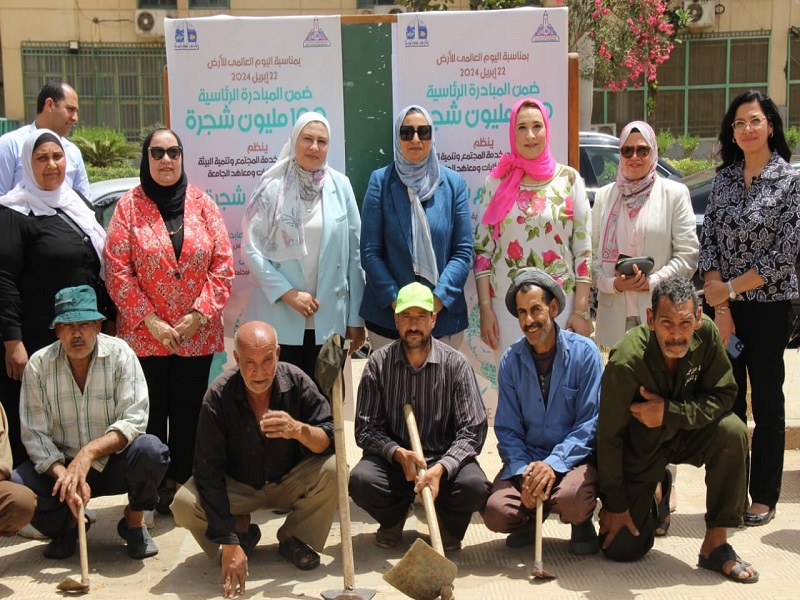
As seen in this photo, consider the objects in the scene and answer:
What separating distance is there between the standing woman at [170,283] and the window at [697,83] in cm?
1757

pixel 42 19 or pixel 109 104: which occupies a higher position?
pixel 42 19

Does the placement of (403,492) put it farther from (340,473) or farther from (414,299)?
(414,299)

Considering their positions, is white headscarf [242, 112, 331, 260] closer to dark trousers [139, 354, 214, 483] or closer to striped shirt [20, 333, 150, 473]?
dark trousers [139, 354, 214, 483]

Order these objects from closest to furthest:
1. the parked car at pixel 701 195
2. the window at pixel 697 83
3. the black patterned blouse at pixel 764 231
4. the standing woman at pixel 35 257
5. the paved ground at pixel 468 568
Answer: the paved ground at pixel 468 568
the black patterned blouse at pixel 764 231
the standing woman at pixel 35 257
the parked car at pixel 701 195
the window at pixel 697 83

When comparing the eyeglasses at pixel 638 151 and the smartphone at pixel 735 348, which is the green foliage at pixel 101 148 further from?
the smartphone at pixel 735 348

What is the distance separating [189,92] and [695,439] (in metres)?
3.38

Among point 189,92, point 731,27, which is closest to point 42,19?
point 731,27

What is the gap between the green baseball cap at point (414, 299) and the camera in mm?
4449

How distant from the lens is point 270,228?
16.6 feet

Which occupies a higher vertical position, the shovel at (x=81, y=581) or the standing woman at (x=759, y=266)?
the standing woman at (x=759, y=266)

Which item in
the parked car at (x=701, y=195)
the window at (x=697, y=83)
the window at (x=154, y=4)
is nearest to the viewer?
the parked car at (x=701, y=195)

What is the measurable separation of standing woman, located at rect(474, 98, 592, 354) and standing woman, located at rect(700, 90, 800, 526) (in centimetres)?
65

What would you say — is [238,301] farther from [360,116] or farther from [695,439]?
[695,439]

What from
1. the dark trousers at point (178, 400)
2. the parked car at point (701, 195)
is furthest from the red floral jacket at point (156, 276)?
the parked car at point (701, 195)
